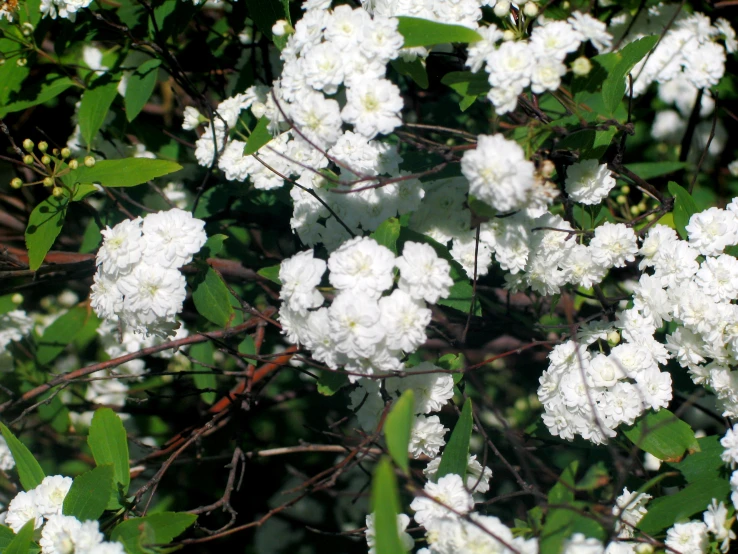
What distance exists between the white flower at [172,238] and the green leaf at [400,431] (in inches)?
29.2

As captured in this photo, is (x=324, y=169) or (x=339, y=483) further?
(x=339, y=483)

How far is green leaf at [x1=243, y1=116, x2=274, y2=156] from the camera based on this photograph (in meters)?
1.56

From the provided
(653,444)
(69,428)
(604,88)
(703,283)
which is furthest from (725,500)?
(69,428)

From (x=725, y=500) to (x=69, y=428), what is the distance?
231cm

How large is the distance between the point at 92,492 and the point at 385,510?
2.69ft

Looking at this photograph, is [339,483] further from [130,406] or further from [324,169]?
[324,169]

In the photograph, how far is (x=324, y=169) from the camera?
5.58ft

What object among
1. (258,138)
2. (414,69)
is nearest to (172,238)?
(258,138)

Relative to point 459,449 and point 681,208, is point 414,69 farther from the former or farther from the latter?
point 459,449

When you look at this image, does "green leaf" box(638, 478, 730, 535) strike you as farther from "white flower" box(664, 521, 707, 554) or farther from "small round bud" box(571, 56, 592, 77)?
"small round bud" box(571, 56, 592, 77)

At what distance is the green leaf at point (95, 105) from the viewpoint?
6.34 feet

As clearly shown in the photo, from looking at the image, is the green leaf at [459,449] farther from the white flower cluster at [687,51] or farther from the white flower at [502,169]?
the white flower cluster at [687,51]

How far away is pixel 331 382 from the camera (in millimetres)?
1546

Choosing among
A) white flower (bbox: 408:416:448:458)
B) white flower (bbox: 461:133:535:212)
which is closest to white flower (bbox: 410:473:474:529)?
white flower (bbox: 408:416:448:458)
